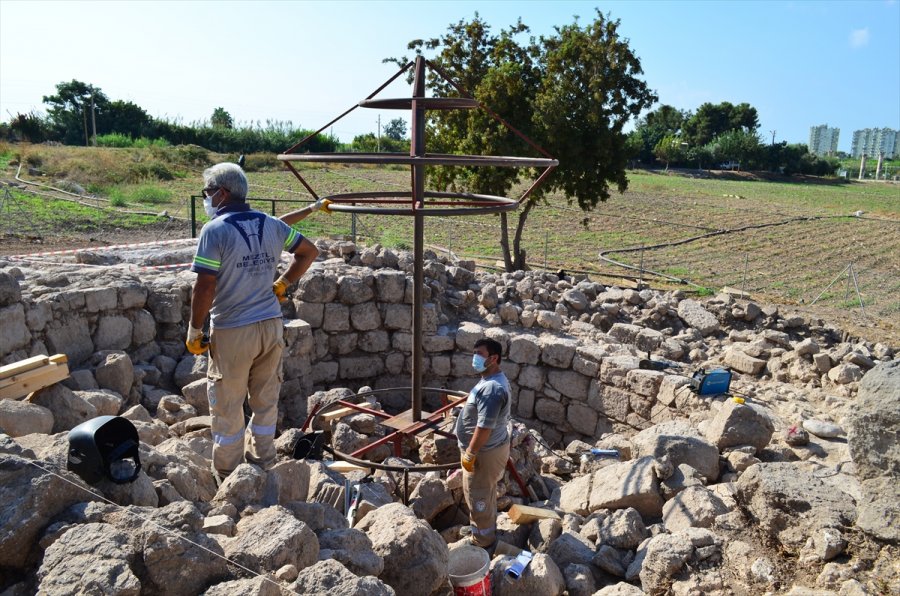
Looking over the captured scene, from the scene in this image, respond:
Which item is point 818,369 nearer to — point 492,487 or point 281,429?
point 492,487

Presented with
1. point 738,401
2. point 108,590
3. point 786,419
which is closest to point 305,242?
point 108,590

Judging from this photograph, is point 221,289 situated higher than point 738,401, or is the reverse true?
point 221,289

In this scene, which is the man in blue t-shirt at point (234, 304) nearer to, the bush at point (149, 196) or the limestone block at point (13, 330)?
the limestone block at point (13, 330)

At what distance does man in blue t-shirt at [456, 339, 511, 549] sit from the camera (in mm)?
5355

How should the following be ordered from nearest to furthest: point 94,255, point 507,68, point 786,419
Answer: point 786,419 → point 94,255 → point 507,68

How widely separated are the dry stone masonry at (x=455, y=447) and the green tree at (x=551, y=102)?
4634 millimetres

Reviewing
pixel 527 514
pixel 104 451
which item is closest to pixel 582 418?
pixel 527 514

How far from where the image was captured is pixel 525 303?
10.3 meters

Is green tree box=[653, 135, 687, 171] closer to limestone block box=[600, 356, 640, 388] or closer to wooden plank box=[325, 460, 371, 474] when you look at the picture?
limestone block box=[600, 356, 640, 388]

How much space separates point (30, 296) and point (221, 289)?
3.16 m

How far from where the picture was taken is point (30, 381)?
517 centimetres

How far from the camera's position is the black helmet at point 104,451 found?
11.5 ft

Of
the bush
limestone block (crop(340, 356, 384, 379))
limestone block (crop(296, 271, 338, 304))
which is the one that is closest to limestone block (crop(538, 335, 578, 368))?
limestone block (crop(340, 356, 384, 379))

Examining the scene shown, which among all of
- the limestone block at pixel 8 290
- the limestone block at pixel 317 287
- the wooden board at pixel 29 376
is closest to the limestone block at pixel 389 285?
the limestone block at pixel 317 287
